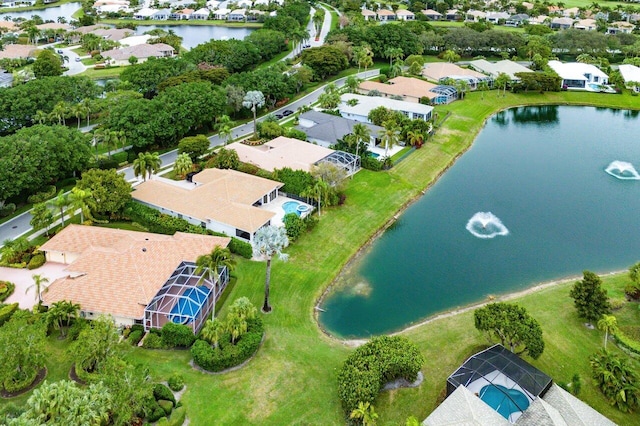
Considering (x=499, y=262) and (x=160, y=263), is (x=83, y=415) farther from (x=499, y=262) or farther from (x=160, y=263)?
(x=499, y=262)

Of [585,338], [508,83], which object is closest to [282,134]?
[585,338]

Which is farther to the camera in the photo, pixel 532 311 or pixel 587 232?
pixel 587 232

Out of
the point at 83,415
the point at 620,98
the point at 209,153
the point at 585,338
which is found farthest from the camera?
the point at 620,98

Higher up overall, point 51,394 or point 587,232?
point 51,394

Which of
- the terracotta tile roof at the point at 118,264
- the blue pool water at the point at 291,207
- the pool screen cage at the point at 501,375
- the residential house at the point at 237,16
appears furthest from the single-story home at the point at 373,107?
the residential house at the point at 237,16

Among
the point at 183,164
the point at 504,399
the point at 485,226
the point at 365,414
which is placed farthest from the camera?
the point at 183,164

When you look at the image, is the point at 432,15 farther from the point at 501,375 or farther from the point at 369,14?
the point at 501,375

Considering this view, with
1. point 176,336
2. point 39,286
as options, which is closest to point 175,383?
point 176,336
